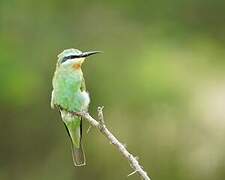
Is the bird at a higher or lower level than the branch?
higher

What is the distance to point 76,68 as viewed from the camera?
8.50ft

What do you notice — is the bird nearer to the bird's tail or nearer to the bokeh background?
the bird's tail

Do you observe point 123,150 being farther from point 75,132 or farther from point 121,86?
point 121,86

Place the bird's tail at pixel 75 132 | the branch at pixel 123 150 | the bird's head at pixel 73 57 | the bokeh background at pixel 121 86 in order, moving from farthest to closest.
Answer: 1. the bokeh background at pixel 121 86
2. the bird's tail at pixel 75 132
3. the bird's head at pixel 73 57
4. the branch at pixel 123 150

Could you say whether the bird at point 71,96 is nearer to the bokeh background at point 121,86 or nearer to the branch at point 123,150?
the branch at point 123,150

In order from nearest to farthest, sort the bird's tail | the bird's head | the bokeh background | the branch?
the branch, the bird's head, the bird's tail, the bokeh background

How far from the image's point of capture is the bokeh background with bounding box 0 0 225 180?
622cm

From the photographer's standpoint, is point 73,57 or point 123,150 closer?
point 123,150

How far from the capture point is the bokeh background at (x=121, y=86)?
622 centimetres

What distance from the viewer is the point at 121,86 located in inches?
253

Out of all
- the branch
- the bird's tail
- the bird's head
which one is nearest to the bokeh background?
the bird's tail

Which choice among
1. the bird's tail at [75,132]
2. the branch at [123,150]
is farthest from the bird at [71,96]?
the branch at [123,150]

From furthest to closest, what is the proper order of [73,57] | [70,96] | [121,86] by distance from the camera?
1. [121,86]
2. [70,96]
3. [73,57]

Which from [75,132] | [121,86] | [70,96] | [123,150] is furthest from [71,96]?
[121,86]
